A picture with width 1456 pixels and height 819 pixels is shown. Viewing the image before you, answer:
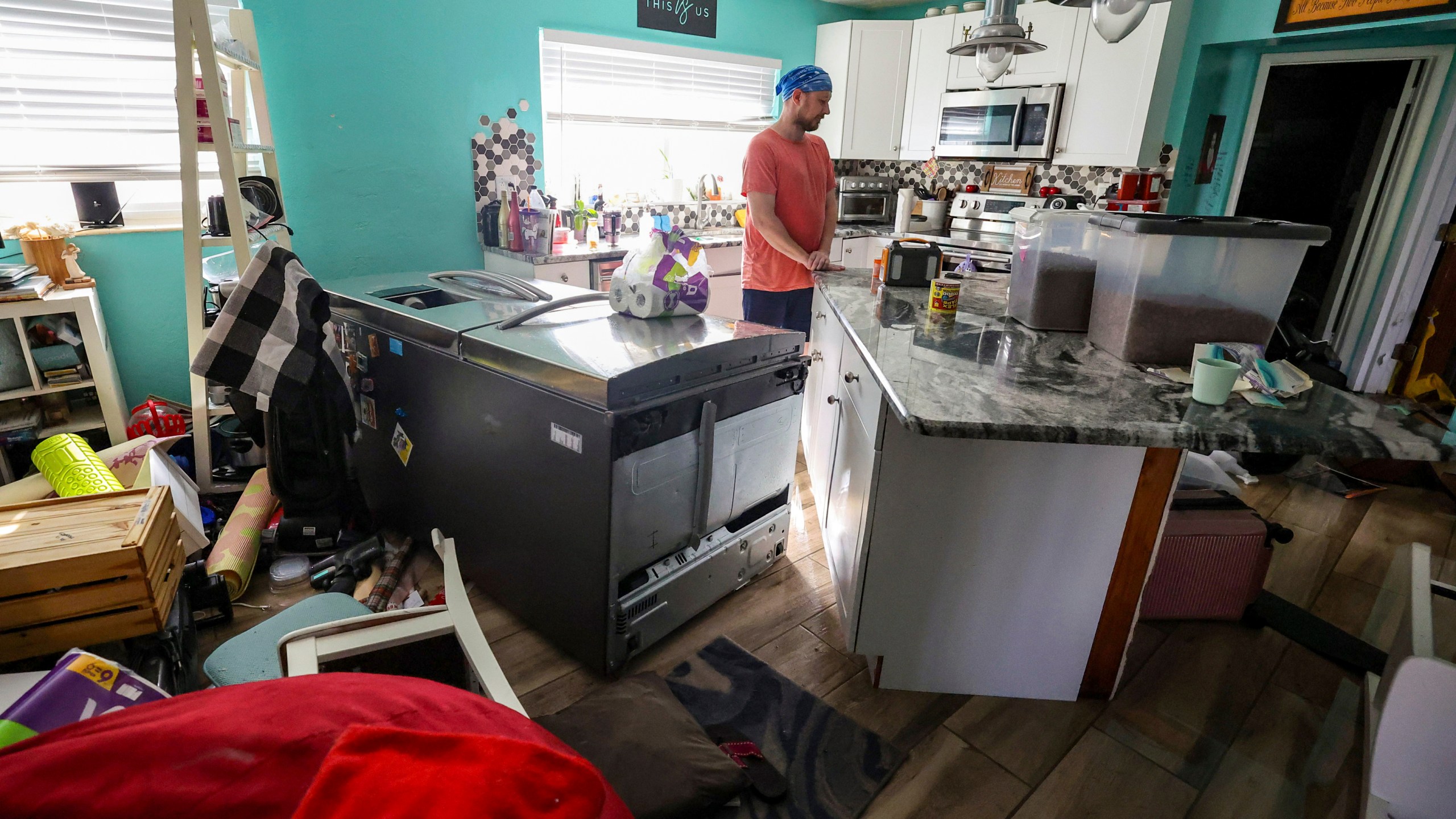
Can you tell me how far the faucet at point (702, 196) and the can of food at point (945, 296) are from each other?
2.66 meters

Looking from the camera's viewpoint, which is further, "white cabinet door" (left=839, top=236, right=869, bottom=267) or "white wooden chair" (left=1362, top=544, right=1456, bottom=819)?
"white cabinet door" (left=839, top=236, right=869, bottom=267)

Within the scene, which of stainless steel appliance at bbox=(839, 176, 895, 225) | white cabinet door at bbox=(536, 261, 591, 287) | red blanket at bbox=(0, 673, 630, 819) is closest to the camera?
red blanket at bbox=(0, 673, 630, 819)

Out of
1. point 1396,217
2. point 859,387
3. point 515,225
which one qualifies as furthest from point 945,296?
point 1396,217

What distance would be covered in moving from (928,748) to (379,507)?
194cm

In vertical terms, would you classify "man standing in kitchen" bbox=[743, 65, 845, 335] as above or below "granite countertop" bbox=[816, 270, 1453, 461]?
above

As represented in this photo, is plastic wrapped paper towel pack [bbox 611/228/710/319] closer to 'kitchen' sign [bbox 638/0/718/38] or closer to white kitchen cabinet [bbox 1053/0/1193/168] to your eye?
'kitchen' sign [bbox 638/0/718/38]

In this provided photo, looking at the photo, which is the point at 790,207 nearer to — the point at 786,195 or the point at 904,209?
the point at 786,195

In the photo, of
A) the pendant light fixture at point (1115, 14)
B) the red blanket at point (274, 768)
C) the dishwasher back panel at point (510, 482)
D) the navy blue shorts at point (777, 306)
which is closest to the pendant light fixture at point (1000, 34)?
the pendant light fixture at point (1115, 14)

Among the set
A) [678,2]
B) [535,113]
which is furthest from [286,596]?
[678,2]

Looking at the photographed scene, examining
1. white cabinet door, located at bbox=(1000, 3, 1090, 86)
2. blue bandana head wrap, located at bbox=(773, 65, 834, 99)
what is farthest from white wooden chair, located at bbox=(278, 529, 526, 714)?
white cabinet door, located at bbox=(1000, 3, 1090, 86)

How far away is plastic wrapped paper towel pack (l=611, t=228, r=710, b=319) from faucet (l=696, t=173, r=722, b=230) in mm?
2531

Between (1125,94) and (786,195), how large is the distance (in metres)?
2.19

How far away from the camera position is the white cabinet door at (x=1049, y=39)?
3.69 m

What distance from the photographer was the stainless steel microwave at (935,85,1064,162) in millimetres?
3867
